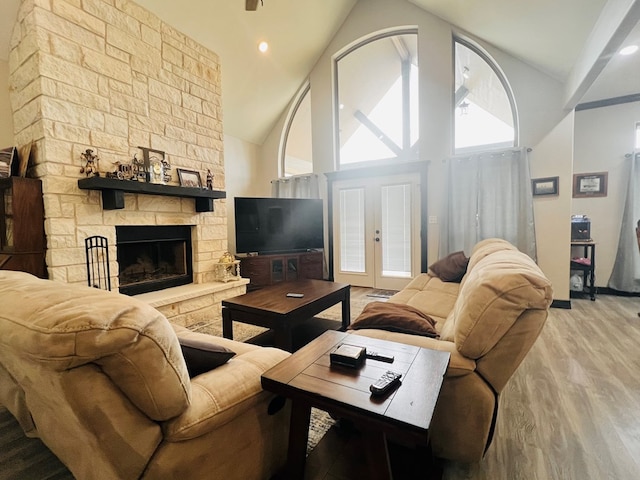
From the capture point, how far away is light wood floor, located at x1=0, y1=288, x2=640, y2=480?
133 cm

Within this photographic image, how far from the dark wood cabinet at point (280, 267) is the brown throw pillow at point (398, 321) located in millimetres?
2822

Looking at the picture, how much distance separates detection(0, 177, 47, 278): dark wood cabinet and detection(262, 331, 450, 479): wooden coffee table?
8.12ft

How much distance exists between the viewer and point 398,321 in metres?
1.59

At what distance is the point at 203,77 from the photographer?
12.1 feet

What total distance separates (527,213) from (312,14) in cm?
403

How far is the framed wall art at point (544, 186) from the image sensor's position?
3.63 metres

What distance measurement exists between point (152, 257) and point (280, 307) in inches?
87.1

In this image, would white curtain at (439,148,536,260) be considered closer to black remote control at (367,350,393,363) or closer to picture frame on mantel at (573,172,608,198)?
picture frame on mantel at (573,172,608,198)

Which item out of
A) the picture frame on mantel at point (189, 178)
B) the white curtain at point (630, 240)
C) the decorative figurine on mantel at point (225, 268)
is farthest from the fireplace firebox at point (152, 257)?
the white curtain at point (630, 240)

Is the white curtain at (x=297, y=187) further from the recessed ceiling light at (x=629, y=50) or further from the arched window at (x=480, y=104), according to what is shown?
the recessed ceiling light at (x=629, y=50)

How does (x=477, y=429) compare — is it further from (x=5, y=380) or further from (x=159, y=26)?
(x=159, y=26)

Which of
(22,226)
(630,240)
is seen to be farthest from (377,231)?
(22,226)

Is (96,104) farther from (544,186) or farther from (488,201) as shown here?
(544,186)

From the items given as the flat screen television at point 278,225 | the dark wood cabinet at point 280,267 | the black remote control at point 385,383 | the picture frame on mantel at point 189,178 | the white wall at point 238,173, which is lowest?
the dark wood cabinet at point 280,267
